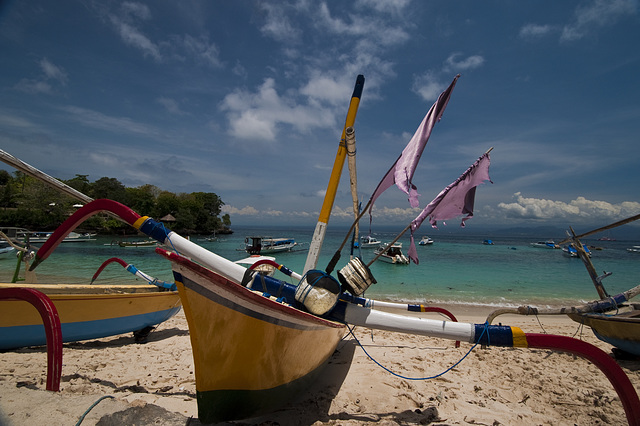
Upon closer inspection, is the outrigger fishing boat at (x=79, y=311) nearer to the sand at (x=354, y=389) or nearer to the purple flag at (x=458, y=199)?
the sand at (x=354, y=389)

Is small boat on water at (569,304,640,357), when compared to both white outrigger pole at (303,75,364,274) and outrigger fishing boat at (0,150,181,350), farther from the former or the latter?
outrigger fishing boat at (0,150,181,350)

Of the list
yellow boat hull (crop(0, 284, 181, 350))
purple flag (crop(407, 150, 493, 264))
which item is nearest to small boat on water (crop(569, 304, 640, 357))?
purple flag (crop(407, 150, 493, 264))

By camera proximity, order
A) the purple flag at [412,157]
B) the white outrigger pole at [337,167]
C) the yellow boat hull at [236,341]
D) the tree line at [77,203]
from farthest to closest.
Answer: the tree line at [77,203], the white outrigger pole at [337,167], the purple flag at [412,157], the yellow boat hull at [236,341]

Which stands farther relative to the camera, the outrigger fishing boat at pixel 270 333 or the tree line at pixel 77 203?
the tree line at pixel 77 203

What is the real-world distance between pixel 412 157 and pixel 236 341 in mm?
2963

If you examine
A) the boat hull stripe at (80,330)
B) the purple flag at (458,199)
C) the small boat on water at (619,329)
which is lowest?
A: the boat hull stripe at (80,330)

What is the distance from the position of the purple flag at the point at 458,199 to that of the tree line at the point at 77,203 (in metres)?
44.4

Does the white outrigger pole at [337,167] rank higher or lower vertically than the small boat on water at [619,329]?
higher

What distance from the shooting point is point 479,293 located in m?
14.9

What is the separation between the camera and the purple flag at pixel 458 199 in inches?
163

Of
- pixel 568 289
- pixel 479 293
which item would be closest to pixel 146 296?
pixel 479 293

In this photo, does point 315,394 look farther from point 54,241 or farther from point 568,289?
point 568,289

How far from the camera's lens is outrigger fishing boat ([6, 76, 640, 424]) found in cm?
229

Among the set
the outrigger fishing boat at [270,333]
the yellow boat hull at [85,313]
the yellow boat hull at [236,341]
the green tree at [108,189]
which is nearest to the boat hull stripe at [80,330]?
the yellow boat hull at [85,313]
